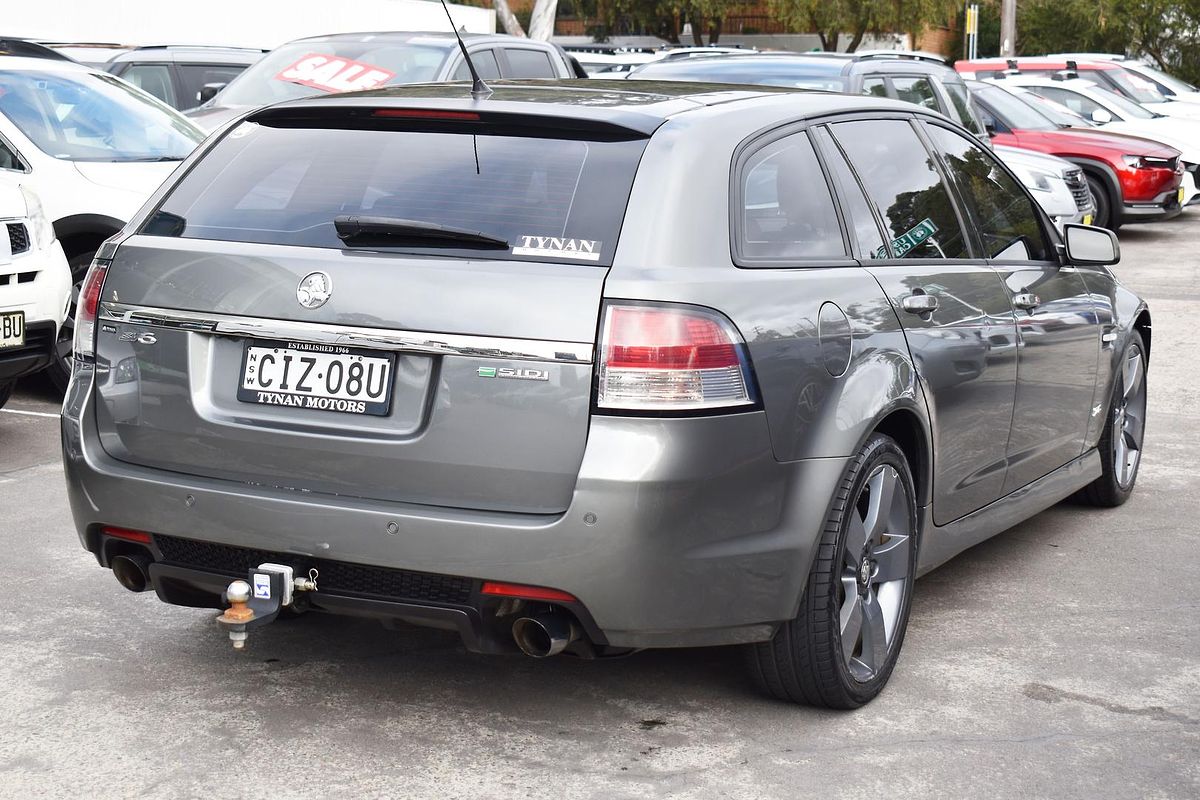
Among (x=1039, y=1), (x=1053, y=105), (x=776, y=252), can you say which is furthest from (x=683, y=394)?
(x=1039, y=1)

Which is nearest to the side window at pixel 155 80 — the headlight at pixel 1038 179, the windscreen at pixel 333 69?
the windscreen at pixel 333 69

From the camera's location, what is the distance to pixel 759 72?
11.6 meters

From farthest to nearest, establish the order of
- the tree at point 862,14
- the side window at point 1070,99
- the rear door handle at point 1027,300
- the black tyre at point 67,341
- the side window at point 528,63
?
the tree at point 862,14
the side window at point 1070,99
the side window at point 528,63
the black tyre at point 67,341
the rear door handle at point 1027,300

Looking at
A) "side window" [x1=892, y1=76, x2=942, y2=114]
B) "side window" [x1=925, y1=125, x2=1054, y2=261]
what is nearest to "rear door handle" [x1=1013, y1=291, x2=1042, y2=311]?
"side window" [x1=925, y1=125, x2=1054, y2=261]

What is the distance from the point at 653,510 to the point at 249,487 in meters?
1.00

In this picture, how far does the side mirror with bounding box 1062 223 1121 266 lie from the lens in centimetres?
565

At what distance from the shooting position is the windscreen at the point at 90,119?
8.83 metres

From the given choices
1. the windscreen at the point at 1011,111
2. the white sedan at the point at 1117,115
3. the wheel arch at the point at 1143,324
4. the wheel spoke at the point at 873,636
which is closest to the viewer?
the wheel spoke at the point at 873,636

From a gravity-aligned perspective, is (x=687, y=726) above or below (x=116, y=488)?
below

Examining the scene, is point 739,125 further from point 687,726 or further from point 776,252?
point 687,726

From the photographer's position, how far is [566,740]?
3.98m

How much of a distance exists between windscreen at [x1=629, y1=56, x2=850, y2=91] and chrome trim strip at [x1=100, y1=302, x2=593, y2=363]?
7964 mm

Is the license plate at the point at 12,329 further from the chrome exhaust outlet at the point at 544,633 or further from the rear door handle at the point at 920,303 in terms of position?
the rear door handle at the point at 920,303

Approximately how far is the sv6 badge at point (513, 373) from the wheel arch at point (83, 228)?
17.7 ft
